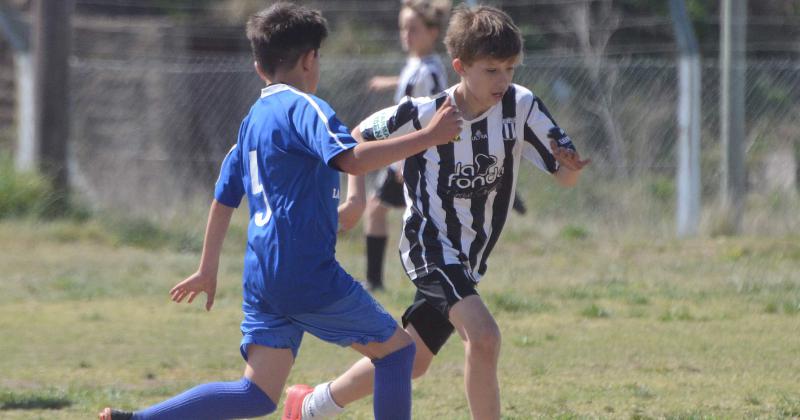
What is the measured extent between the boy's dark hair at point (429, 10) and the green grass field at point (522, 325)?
1.70 m

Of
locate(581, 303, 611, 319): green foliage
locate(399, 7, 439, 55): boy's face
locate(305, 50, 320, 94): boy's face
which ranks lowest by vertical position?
locate(581, 303, 611, 319): green foliage

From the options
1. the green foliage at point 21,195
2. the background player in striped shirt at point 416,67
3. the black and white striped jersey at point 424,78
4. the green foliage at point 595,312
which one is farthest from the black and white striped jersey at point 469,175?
the green foliage at point 21,195

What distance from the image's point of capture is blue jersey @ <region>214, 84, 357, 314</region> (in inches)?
149

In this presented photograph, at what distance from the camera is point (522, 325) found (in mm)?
7344

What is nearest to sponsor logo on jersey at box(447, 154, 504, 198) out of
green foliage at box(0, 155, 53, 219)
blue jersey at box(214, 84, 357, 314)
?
blue jersey at box(214, 84, 357, 314)

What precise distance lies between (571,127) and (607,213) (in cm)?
91

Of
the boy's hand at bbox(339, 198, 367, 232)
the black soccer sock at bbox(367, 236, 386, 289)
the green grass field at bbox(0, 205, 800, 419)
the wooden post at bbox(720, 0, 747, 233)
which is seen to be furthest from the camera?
the wooden post at bbox(720, 0, 747, 233)

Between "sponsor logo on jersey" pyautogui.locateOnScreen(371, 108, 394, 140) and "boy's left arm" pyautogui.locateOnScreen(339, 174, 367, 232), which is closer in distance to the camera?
"boy's left arm" pyautogui.locateOnScreen(339, 174, 367, 232)

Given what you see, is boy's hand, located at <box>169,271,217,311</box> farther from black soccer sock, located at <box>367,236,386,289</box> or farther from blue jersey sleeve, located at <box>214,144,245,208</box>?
black soccer sock, located at <box>367,236,386,289</box>

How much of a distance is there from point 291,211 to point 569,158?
1.05 meters

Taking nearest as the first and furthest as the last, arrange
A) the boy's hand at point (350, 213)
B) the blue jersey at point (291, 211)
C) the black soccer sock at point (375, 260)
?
the blue jersey at point (291, 211)
the boy's hand at point (350, 213)
the black soccer sock at point (375, 260)

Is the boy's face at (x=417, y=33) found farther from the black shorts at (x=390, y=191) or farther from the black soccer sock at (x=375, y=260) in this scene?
the black soccer sock at (x=375, y=260)

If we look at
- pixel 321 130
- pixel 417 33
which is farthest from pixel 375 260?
pixel 321 130

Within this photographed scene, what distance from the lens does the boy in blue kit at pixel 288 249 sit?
3805 mm
